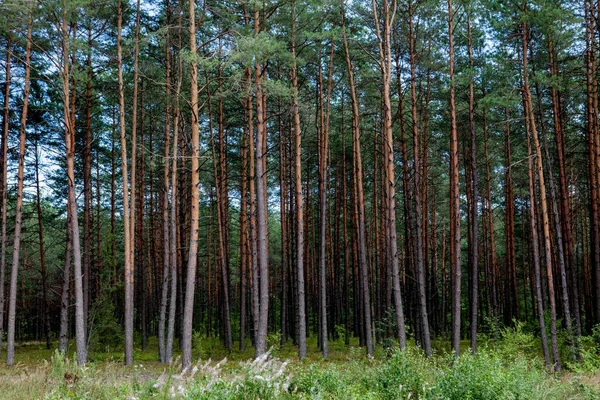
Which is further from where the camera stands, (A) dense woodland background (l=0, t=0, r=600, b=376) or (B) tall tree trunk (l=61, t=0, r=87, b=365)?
(A) dense woodland background (l=0, t=0, r=600, b=376)

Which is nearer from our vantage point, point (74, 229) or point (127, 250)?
point (74, 229)

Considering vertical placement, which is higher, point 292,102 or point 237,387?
point 292,102

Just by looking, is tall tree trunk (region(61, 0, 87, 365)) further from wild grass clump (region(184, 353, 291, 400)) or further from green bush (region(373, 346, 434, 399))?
green bush (region(373, 346, 434, 399))

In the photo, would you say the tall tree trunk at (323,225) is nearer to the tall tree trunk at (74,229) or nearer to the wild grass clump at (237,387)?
the tall tree trunk at (74,229)

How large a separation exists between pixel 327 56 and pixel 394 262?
352 inches

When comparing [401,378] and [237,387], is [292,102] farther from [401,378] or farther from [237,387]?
[237,387]

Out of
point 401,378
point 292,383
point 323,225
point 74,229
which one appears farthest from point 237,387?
point 323,225

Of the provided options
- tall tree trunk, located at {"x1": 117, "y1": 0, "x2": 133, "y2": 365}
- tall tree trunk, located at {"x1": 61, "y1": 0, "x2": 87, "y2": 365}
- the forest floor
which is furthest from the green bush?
tall tree trunk, located at {"x1": 117, "y1": 0, "x2": 133, "y2": 365}

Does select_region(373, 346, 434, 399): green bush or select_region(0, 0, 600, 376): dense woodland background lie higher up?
select_region(0, 0, 600, 376): dense woodland background

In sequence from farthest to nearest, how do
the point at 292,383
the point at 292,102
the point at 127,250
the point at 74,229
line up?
the point at 292,102 → the point at 127,250 → the point at 74,229 → the point at 292,383

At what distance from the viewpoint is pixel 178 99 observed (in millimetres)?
13172

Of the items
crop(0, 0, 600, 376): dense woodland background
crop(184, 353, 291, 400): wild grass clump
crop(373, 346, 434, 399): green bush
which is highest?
crop(0, 0, 600, 376): dense woodland background

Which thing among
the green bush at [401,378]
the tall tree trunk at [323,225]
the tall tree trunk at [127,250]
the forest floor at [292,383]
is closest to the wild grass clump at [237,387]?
the forest floor at [292,383]

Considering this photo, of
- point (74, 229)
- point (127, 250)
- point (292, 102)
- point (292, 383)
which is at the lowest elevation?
point (292, 383)
